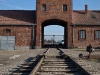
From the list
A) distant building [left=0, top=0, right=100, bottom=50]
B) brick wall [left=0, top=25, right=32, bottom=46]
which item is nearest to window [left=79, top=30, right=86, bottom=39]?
distant building [left=0, top=0, right=100, bottom=50]

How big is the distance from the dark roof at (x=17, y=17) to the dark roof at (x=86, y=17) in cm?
683

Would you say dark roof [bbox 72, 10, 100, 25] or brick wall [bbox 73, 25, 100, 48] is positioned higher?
dark roof [bbox 72, 10, 100, 25]

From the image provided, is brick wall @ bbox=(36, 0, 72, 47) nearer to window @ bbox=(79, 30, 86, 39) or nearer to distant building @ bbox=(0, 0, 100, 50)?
distant building @ bbox=(0, 0, 100, 50)

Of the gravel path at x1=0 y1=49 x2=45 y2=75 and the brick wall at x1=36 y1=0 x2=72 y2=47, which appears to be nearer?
the gravel path at x1=0 y1=49 x2=45 y2=75

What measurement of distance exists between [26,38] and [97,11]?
46.0 feet

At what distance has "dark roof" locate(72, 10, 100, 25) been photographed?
1292 inches

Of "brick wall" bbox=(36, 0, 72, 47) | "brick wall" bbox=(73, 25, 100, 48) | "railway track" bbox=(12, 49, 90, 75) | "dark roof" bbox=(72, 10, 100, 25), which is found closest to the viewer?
"railway track" bbox=(12, 49, 90, 75)

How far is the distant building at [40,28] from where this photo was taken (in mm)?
31672

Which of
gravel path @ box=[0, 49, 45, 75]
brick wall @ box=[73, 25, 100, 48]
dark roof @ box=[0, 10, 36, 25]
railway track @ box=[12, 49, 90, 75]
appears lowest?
gravel path @ box=[0, 49, 45, 75]

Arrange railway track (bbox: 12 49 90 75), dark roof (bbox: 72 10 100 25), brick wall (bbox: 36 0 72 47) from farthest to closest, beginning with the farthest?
dark roof (bbox: 72 10 100 25)
brick wall (bbox: 36 0 72 47)
railway track (bbox: 12 49 90 75)

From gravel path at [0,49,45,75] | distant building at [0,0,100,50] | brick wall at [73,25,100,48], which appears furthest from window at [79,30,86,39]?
gravel path at [0,49,45,75]

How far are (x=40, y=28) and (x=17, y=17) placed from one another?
185 inches

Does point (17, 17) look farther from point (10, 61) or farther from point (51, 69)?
point (51, 69)

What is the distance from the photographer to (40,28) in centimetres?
3183
